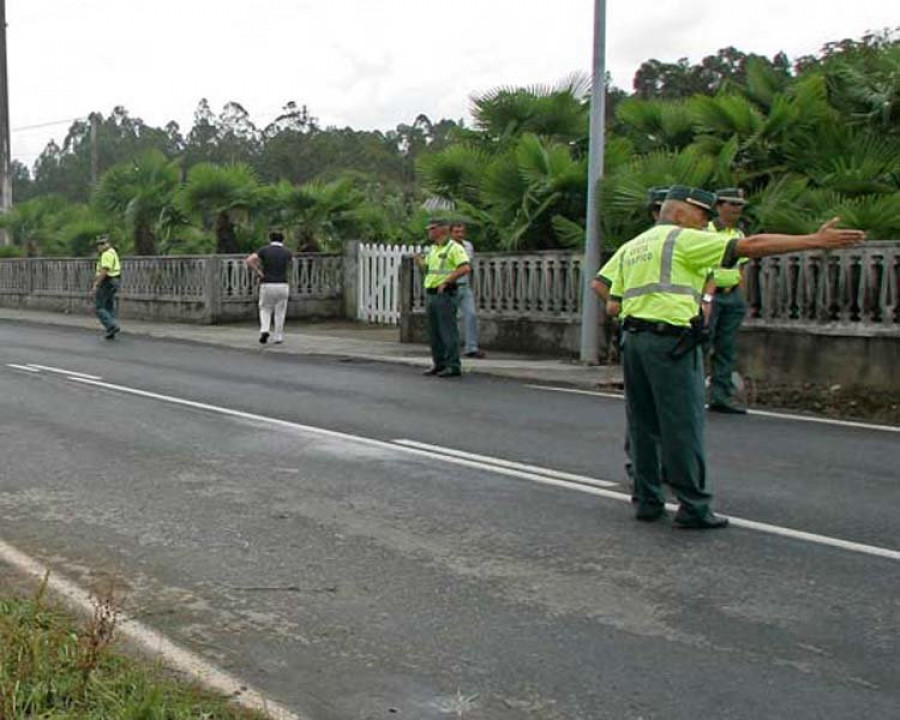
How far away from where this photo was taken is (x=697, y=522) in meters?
6.54

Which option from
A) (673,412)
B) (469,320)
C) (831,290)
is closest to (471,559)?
(673,412)

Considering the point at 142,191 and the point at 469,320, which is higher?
the point at 142,191

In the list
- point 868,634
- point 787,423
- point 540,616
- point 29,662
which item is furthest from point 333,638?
point 787,423

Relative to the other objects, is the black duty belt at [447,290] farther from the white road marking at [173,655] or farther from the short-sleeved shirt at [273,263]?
the white road marking at [173,655]

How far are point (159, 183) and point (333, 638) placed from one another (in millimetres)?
25179

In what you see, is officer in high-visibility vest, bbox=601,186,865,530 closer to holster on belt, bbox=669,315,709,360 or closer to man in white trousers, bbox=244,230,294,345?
holster on belt, bbox=669,315,709,360

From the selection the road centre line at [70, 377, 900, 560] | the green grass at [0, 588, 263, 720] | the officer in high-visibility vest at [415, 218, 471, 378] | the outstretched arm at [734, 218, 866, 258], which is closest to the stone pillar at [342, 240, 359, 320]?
A: the officer in high-visibility vest at [415, 218, 471, 378]

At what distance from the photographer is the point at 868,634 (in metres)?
4.79

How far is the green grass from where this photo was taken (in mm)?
3691

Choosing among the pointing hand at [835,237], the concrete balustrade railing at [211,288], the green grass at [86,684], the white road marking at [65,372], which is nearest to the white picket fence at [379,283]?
the concrete balustrade railing at [211,288]

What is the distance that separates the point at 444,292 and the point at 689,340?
769 cm

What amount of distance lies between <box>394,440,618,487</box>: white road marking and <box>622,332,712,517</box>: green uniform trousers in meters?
1.13

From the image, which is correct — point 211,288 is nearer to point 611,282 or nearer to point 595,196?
point 595,196

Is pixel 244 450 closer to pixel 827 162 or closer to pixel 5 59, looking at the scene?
pixel 827 162
